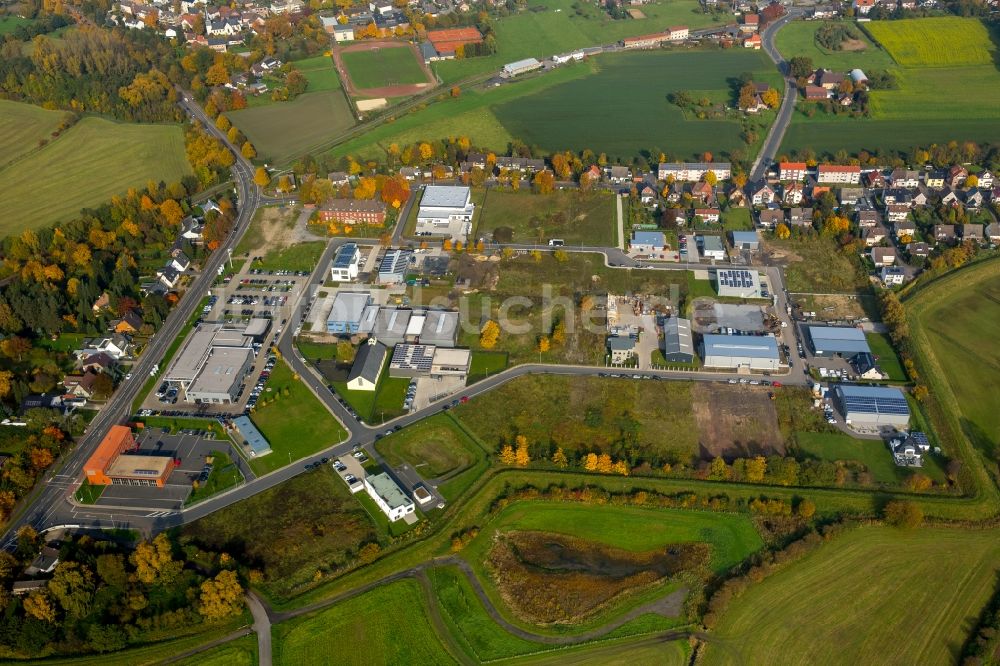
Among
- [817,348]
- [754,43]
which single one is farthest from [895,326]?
[754,43]

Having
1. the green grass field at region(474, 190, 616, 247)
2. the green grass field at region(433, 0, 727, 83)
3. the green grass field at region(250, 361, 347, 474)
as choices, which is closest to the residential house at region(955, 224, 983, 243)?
the green grass field at region(474, 190, 616, 247)

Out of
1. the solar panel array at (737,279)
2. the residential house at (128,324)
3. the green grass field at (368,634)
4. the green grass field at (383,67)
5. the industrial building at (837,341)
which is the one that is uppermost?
the green grass field at (383,67)

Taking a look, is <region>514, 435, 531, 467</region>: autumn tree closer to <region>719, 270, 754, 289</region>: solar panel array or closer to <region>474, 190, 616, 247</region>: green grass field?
<region>719, 270, 754, 289</region>: solar panel array

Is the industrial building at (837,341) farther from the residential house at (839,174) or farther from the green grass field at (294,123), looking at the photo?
the green grass field at (294,123)

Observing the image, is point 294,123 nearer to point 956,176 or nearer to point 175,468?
point 175,468

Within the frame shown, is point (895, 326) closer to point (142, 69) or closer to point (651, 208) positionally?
point (651, 208)

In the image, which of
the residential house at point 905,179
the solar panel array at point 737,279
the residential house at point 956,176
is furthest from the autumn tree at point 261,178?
the residential house at point 956,176

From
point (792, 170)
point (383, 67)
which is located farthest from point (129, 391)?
point (383, 67)
